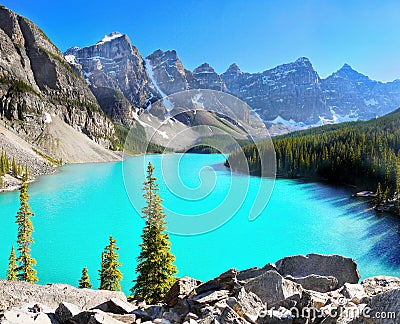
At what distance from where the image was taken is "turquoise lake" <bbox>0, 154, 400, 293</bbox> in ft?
60.7

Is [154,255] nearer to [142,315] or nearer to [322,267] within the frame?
[142,315]

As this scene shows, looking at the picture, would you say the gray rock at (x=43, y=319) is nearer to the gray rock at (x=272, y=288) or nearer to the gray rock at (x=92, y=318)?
the gray rock at (x=92, y=318)

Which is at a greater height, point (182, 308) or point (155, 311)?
point (182, 308)

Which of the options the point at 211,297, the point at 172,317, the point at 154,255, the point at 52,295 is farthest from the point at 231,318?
the point at 154,255

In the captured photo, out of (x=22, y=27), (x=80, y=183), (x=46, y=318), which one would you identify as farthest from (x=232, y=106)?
(x=22, y=27)

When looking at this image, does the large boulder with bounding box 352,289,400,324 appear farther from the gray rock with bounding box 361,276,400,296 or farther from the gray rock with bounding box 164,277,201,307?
the gray rock with bounding box 164,277,201,307

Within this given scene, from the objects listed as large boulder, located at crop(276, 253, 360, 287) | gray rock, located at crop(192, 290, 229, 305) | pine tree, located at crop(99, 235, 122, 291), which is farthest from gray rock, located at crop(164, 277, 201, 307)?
pine tree, located at crop(99, 235, 122, 291)

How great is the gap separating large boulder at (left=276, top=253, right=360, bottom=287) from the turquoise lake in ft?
11.4

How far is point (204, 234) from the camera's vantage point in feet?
85.4

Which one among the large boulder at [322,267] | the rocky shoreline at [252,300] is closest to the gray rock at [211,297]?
the rocky shoreline at [252,300]

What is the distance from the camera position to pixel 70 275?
718 inches

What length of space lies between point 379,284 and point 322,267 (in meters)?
1.96

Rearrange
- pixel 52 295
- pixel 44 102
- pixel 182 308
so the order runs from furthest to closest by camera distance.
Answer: pixel 44 102 → pixel 52 295 → pixel 182 308

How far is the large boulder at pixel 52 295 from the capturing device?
8.47m
